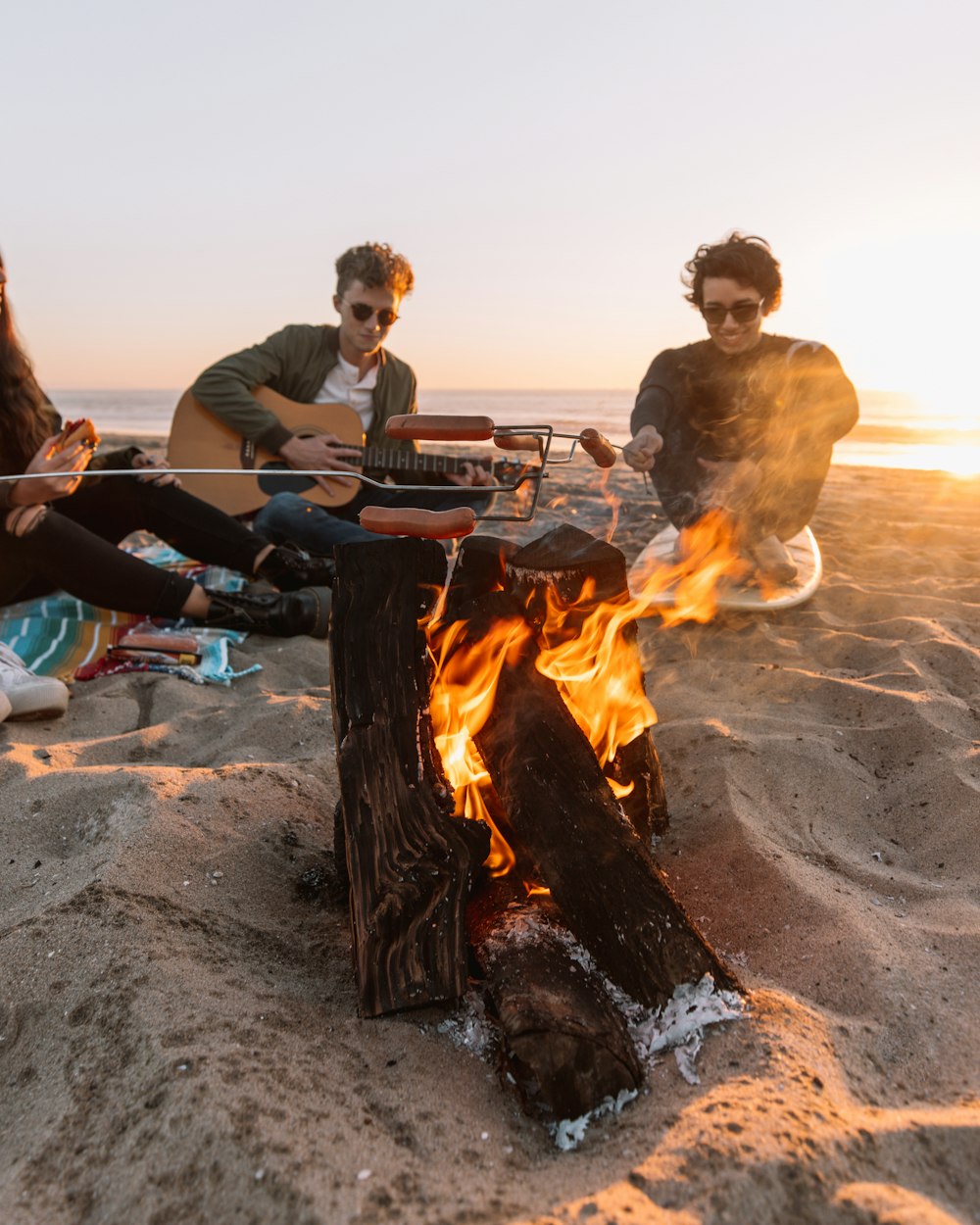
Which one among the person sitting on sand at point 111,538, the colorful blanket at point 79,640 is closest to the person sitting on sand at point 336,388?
the person sitting on sand at point 111,538

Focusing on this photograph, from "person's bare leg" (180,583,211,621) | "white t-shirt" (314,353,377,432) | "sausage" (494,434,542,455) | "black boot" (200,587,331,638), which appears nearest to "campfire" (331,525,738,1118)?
"sausage" (494,434,542,455)

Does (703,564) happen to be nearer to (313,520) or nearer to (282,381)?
(313,520)

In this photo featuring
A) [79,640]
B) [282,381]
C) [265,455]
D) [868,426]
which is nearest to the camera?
[79,640]

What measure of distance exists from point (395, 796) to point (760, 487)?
3.37m

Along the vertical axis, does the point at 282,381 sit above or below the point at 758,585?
above

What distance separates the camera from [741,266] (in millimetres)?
4520

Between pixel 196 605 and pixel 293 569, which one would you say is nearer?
pixel 196 605

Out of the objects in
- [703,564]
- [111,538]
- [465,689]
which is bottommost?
[111,538]

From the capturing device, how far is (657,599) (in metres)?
→ 4.34

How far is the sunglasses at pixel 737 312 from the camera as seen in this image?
4.54 metres

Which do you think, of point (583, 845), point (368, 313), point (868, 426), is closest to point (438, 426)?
point (583, 845)

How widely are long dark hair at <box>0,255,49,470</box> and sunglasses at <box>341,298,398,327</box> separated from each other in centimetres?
179

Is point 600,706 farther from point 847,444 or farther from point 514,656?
point 847,444

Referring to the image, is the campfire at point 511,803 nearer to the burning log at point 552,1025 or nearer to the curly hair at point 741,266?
the burning log at point 552,1025
